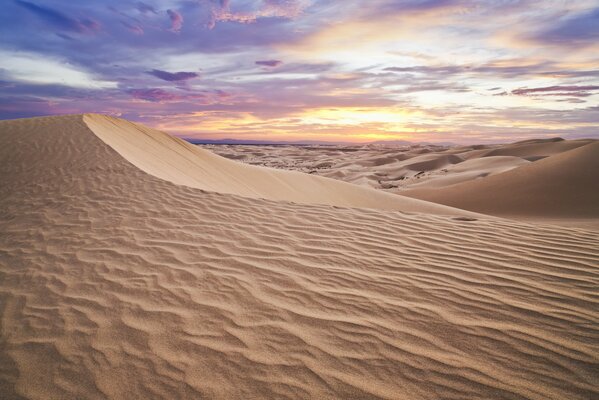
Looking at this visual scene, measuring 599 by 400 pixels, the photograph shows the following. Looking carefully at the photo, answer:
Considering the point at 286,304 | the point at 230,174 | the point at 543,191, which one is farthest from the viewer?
the point at 543,191

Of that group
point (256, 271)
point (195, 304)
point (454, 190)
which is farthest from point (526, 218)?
point (195, 304)

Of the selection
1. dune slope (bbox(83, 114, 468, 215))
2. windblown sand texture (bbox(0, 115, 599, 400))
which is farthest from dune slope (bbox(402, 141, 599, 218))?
windblown sand texture (bbox(0, 115, 599, 400))

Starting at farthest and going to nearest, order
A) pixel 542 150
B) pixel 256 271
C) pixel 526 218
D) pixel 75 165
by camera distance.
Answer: pixel 542 150 → pixel 526 218 → pixel 75 165 → pixel 256 271

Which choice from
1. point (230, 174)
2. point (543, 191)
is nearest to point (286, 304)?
point (230, 174)

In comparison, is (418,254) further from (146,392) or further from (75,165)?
(75,165)

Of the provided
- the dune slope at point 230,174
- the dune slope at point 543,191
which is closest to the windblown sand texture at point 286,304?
the dune slope at point 230,174

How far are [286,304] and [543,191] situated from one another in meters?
12.6

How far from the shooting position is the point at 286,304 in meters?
2.83

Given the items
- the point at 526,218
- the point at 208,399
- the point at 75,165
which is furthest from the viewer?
the point at 526,218

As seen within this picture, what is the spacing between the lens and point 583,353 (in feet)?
7.32

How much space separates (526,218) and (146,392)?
11.5 metres

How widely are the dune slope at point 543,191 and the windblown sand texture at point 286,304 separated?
7.48 metres

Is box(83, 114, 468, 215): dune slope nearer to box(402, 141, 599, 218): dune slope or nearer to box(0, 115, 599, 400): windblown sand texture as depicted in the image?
box(402, 141, 599, 218): dune slope

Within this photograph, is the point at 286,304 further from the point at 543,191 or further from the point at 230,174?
the point at 543,191
